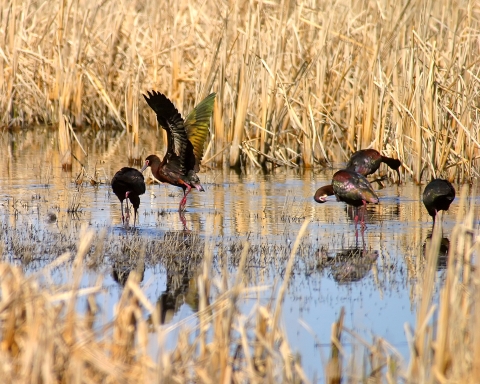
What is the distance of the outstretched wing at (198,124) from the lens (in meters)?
10.8

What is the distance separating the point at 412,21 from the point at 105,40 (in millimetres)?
7140

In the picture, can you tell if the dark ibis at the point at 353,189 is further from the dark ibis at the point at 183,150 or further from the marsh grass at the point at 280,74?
the marsh grass at the point at 280,74

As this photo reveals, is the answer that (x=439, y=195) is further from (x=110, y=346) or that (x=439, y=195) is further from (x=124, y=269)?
(x=110, y=346)

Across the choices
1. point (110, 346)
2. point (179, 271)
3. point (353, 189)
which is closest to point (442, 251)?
point (353, 189)

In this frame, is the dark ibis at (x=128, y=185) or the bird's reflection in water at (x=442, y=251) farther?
the dark ibis at (x=128, y=185)

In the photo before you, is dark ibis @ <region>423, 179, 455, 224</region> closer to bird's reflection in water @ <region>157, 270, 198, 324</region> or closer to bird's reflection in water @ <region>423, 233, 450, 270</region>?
bird's reflection in water @ <region>423, 233, 450, 270</region>

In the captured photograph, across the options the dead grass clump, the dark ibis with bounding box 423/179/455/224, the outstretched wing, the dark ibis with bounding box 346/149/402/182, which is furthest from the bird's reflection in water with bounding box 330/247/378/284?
the outstretched wing

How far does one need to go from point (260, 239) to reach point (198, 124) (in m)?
2.91

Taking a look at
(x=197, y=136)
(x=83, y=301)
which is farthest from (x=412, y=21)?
(x=83, y=301)

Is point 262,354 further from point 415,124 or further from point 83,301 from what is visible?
point 415,124

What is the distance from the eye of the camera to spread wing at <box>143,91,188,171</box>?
947cm

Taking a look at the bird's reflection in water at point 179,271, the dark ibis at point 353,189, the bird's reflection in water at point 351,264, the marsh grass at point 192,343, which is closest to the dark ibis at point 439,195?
the dark ibis at point 353,189

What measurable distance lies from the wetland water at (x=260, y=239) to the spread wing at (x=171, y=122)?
0.64 meters

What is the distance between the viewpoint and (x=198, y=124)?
10.9 m
